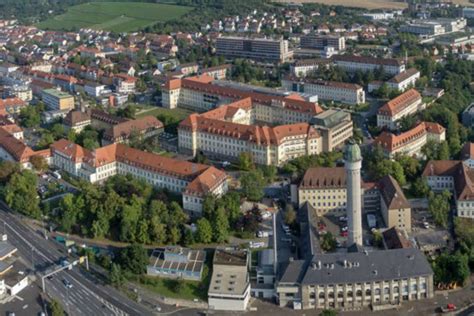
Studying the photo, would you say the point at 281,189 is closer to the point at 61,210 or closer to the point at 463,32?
the point at 61,210

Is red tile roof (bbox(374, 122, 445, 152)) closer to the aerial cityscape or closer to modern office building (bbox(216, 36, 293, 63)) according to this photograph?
the aerial cityscape

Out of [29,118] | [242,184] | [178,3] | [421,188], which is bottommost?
[29,118]

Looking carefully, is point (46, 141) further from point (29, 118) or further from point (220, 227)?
point (220, 227)

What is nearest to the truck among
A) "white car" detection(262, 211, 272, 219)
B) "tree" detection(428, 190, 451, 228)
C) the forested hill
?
"tree" detection(428, 190, 451, 228)

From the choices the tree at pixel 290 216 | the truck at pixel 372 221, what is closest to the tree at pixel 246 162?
the tree at pixel 290 216

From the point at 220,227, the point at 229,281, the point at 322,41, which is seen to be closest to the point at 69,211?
the point at 220,227

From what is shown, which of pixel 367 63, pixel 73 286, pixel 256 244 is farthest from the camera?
pixel 367 63
